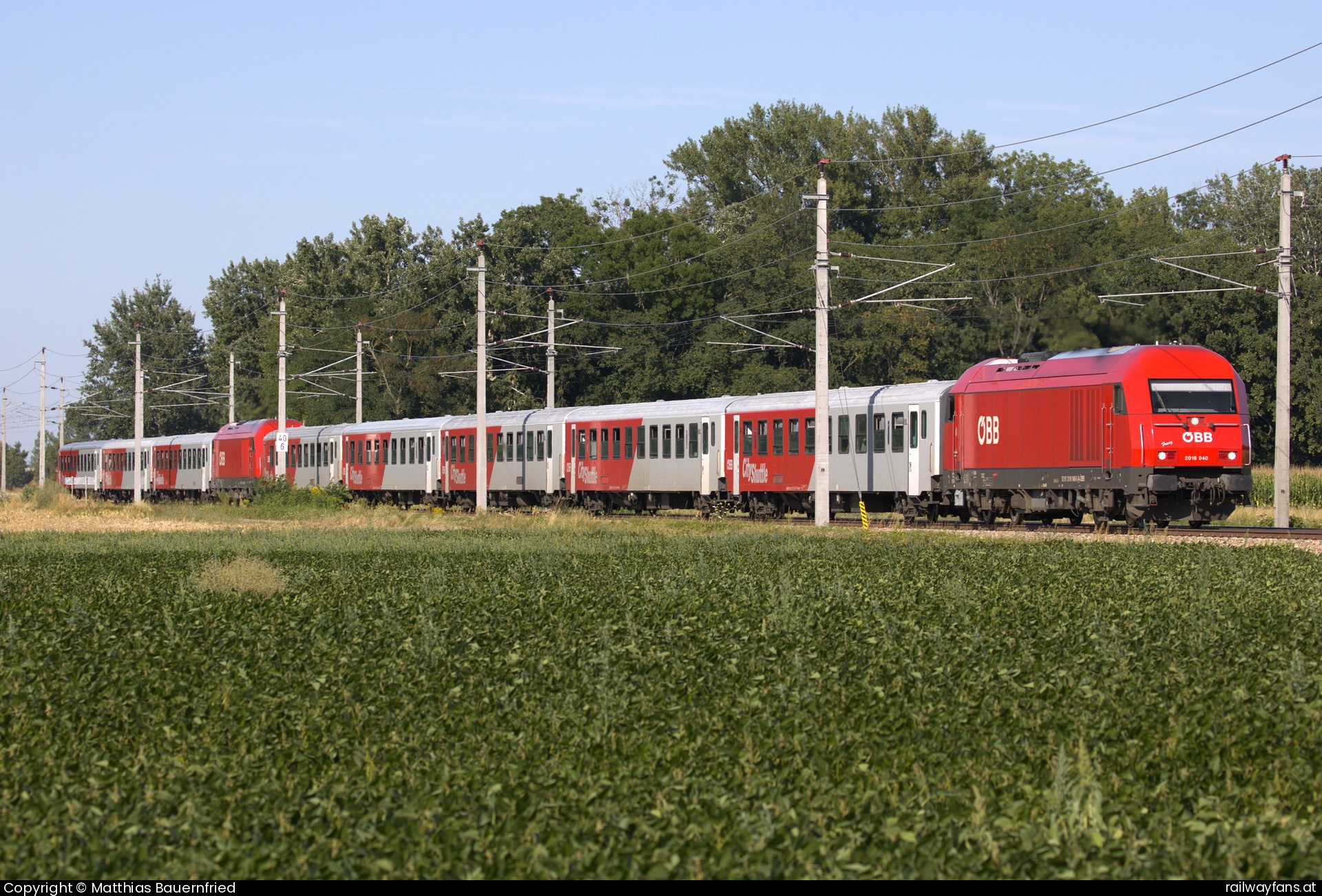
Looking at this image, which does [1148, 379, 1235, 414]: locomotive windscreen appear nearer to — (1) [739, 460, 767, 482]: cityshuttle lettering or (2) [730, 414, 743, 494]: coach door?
(1) [739, 460, 767, 482]: cityshuttle lettering

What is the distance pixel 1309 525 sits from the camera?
33.5 m

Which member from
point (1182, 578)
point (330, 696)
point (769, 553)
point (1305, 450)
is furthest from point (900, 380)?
point (330, 696)

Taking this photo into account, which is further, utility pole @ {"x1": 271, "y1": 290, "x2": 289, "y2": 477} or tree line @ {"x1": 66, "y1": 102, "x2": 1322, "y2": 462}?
tree line @ {"x1": 66, "y1": 102, "x2": 1322, "y2": 462}

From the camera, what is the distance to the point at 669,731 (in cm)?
927

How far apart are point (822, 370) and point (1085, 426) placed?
6.72 m

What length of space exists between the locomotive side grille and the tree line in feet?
49.1

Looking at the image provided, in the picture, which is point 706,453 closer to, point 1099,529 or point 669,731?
point 1099,529

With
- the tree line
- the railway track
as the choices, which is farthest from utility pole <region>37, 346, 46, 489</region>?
the railway track

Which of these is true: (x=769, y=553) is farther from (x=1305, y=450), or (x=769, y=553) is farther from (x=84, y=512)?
(x=1305, y=450)

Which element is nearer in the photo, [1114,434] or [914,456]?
[1114,434]

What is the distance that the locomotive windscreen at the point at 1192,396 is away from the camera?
28.4 m

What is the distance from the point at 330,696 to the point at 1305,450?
186ft

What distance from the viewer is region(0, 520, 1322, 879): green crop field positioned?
683 centimetres

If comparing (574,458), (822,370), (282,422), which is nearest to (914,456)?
(822,370)
